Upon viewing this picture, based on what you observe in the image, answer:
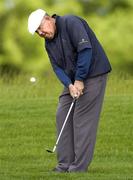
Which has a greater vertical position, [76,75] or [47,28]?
[47,28]

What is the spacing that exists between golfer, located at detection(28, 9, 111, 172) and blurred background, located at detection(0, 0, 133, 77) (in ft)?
74.3

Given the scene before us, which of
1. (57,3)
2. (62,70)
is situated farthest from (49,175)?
(57,3)

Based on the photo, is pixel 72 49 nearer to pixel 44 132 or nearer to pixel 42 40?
pixel 44 132

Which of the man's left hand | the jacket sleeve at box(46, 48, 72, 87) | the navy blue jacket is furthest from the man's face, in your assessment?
the man's left hand

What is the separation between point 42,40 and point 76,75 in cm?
2399

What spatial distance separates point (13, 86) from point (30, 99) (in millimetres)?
2063

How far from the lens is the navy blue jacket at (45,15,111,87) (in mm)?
8359

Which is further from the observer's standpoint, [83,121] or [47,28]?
[83,121]

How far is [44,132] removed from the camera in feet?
44.6

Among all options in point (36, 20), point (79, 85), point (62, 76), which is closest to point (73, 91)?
point (79, 85)

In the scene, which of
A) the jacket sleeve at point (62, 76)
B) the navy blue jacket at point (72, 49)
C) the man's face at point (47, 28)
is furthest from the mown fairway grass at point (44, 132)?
the man's face at point (47, 28)

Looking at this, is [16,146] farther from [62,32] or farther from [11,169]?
[62,32]

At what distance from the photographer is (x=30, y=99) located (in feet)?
55.5

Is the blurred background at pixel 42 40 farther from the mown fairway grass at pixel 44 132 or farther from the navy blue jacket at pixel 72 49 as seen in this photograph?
the navy blue jacket at pixel 72 49
